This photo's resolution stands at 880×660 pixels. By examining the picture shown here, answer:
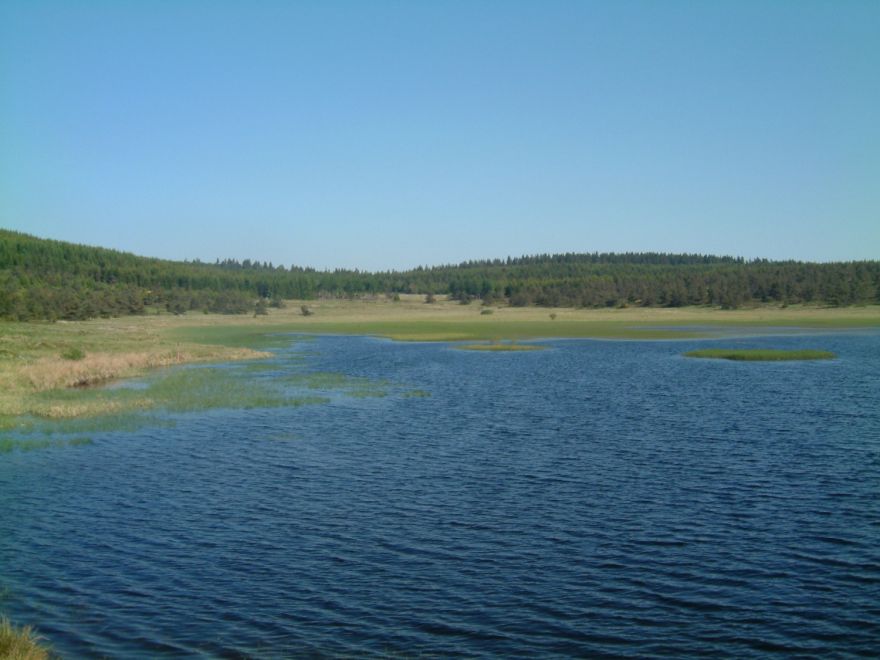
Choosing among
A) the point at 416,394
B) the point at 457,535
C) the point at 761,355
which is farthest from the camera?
the point at 761,355

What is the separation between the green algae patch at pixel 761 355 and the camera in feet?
204

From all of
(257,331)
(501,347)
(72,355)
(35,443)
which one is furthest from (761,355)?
(257,331)

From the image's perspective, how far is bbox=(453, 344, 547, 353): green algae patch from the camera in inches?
3078

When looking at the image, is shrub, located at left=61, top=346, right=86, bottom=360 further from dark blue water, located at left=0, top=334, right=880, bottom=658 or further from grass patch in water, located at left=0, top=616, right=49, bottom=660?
grass patch in water, located at left=0, top=616, right=49, bottom=660

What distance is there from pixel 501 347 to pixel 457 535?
2389 inches

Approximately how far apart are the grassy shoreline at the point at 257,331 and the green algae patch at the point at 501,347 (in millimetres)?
408

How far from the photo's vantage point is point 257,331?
11969 centimetres

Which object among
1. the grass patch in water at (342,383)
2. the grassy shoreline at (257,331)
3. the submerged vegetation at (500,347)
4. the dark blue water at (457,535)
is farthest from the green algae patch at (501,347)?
the dark blue water at (457,535)

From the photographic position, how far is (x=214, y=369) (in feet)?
193

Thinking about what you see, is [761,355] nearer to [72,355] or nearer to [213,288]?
[72,355]

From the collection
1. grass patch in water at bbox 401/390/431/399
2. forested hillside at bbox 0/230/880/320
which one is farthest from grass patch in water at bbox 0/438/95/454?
forested hillside at bbox 0/230/880/320

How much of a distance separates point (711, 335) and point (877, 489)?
72.0 meters

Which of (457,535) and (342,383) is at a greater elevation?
(342,383)

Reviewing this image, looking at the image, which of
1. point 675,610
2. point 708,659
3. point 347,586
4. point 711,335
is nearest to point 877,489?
point 675,610
